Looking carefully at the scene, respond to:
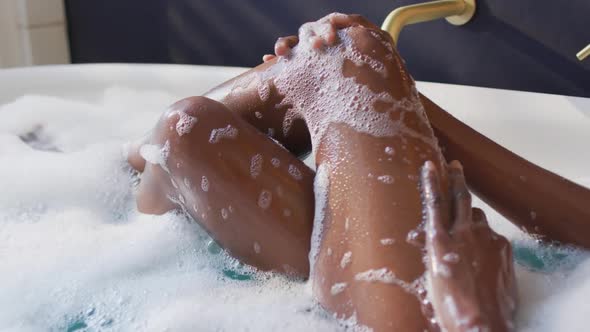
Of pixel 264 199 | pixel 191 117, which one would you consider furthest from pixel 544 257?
pixel 191 117

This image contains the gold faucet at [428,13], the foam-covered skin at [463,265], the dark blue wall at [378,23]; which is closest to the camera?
the foam-covered skin at [463,265]

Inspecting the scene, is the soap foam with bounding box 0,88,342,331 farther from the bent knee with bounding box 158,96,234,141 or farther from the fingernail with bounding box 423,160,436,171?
the fingernail with bounding box 423,160,436,171

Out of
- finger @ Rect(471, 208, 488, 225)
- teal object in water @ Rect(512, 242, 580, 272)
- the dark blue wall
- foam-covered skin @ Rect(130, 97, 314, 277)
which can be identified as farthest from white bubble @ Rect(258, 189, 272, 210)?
the dark blue wall

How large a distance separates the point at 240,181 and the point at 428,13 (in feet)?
1.91

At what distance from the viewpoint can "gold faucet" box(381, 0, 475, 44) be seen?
1.09 metres

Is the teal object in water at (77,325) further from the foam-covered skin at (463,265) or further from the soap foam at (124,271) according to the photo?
the foam-covered skin at (463,265)

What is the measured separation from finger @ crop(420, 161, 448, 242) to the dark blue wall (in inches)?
27.5

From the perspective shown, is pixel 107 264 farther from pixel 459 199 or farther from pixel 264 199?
pixel 459 199

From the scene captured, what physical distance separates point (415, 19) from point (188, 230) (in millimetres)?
542

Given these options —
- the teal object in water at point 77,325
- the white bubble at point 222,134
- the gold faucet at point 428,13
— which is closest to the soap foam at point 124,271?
the teal object in water at point 77,325

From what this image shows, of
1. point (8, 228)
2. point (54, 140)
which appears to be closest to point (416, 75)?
point (54, 140)

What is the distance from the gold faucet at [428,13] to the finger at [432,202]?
388mm

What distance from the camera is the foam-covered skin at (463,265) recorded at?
0.58 metres

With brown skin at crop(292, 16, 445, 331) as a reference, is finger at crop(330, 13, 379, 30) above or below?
above
